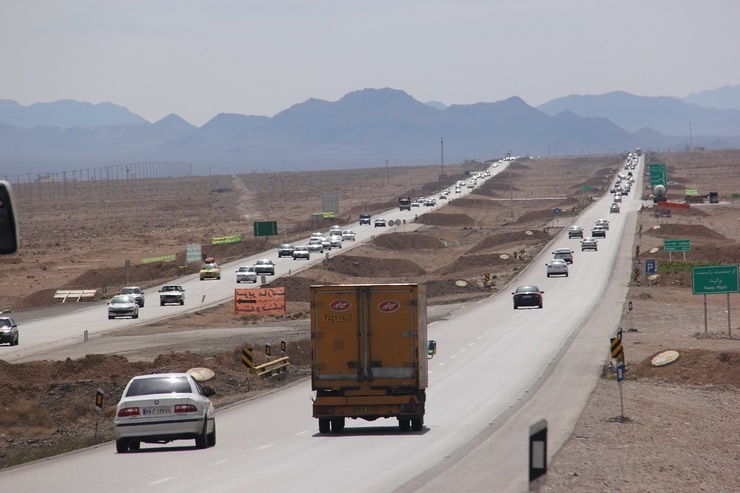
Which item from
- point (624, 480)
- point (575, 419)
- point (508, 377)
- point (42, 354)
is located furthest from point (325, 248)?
point (624, 480)

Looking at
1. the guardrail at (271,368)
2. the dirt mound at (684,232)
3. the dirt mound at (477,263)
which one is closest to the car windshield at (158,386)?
the guardrail at (271,368)

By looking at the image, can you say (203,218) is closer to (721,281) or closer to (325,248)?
(325,248)

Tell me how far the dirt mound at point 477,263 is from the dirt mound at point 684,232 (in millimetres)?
24115

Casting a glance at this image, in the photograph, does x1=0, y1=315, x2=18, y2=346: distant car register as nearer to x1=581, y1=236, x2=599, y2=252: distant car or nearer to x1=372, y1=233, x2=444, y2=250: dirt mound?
x1=581, y1=236, x2=599, y2=252: distant car

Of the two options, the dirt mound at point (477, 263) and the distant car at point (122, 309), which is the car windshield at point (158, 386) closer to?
the distant car at point (122, 309)

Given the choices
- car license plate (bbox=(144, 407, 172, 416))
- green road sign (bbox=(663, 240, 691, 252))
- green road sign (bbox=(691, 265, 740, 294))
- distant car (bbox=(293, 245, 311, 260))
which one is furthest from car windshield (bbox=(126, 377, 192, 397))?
distant car (bbox=(293, 245, 311, 260))

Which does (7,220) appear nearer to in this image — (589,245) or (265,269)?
(265,269)

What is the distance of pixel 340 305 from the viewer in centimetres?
2366

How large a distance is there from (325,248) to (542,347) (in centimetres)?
6827

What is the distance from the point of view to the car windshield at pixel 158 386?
21500mm

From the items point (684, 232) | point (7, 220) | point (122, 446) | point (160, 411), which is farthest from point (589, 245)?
point (7, 220)

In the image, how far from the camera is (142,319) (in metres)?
65.3

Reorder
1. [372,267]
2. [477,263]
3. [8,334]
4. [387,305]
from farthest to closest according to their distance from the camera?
[477,263]
[372,267]
[8,334]
[387,305]

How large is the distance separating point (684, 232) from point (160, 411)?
104m
